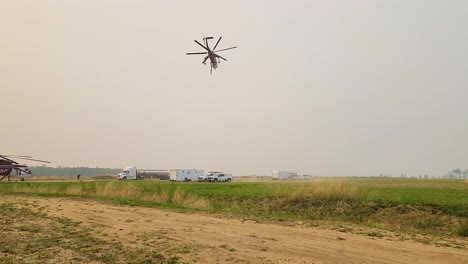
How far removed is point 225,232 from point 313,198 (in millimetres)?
18877

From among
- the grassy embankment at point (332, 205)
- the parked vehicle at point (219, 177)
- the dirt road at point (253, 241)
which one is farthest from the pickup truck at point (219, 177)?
the dirt road at point (253, 241)

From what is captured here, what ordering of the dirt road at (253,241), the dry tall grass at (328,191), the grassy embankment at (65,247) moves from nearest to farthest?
the dirt road at (253,241) → the grassy embankment at (65,247) → the dry tall grass at (328,191)

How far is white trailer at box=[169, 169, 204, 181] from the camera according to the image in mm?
90375

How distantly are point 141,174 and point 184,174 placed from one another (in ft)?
47.7

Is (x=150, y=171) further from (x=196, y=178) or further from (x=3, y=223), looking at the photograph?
(x=3, y=223)

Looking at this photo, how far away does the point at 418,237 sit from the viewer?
15055mm

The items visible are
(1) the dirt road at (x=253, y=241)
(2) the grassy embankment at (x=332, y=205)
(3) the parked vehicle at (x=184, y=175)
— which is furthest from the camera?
(3) the parked vehicle at (x=184, y=175)

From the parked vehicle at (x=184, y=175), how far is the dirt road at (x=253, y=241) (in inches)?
2818

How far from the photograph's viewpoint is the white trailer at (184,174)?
90.4 metres

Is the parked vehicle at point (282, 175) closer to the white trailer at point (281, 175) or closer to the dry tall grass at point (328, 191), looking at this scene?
the white trailer at point (281, 175)

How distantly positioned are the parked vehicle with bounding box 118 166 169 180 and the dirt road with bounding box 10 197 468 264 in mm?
75168

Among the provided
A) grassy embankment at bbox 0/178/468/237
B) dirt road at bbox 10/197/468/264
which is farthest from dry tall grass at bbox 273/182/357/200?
dirt road at bbox 10/197/468/264

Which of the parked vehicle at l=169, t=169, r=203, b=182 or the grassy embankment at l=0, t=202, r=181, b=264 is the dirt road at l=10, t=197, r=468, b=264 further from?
the parked vehicle at l=169, t=169, r=203, b=182

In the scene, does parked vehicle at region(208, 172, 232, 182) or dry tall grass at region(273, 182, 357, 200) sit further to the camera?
parked vehicle at region(208, 172, 232, 182)
